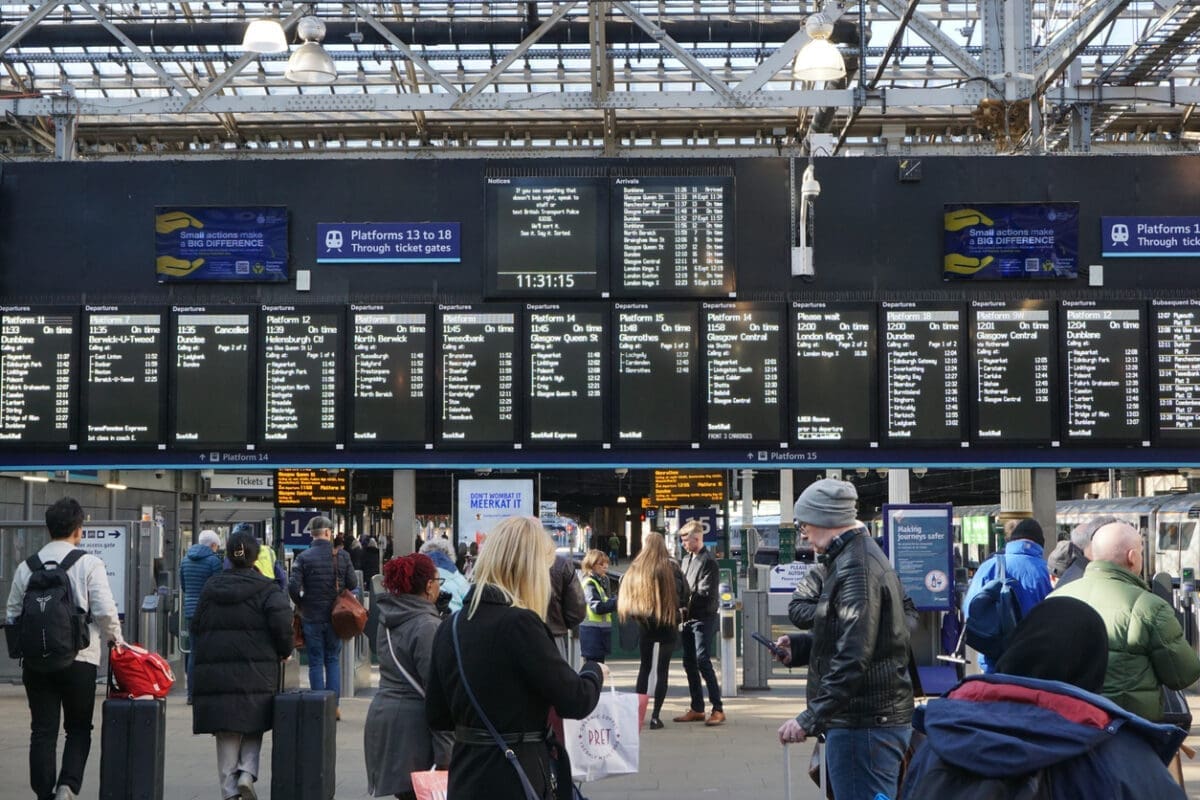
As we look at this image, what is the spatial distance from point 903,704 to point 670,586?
246 inches

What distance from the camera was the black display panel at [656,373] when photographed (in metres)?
12.2

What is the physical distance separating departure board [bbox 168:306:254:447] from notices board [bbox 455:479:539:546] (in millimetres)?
2382

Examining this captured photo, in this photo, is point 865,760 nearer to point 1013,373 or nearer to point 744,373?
point 744,373

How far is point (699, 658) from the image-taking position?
11.8m

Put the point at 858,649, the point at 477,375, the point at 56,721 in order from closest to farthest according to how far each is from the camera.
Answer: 1. the point at 858,649
2. the point at 56,721
3. the point at 477,375

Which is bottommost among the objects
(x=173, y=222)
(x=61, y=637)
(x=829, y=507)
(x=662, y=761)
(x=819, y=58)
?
(x=662, y=761)

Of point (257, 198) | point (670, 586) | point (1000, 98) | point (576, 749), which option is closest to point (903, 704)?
point (576, 749)

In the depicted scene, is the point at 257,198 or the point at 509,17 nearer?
the point at 257,198

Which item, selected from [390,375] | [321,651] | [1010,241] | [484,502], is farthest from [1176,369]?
[321,651]

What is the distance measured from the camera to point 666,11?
19156 millimetres

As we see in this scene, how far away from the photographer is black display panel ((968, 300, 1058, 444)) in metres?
12.2

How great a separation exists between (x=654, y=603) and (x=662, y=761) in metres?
1.76

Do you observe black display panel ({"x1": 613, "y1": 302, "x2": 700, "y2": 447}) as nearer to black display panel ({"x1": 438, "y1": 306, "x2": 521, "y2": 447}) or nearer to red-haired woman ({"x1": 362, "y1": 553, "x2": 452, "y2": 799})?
black display panel ({"x1": 438, "y1": 306, "x2": 521, "y2": 447})

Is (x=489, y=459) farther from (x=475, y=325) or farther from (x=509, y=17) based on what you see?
(x=509, y=17)
